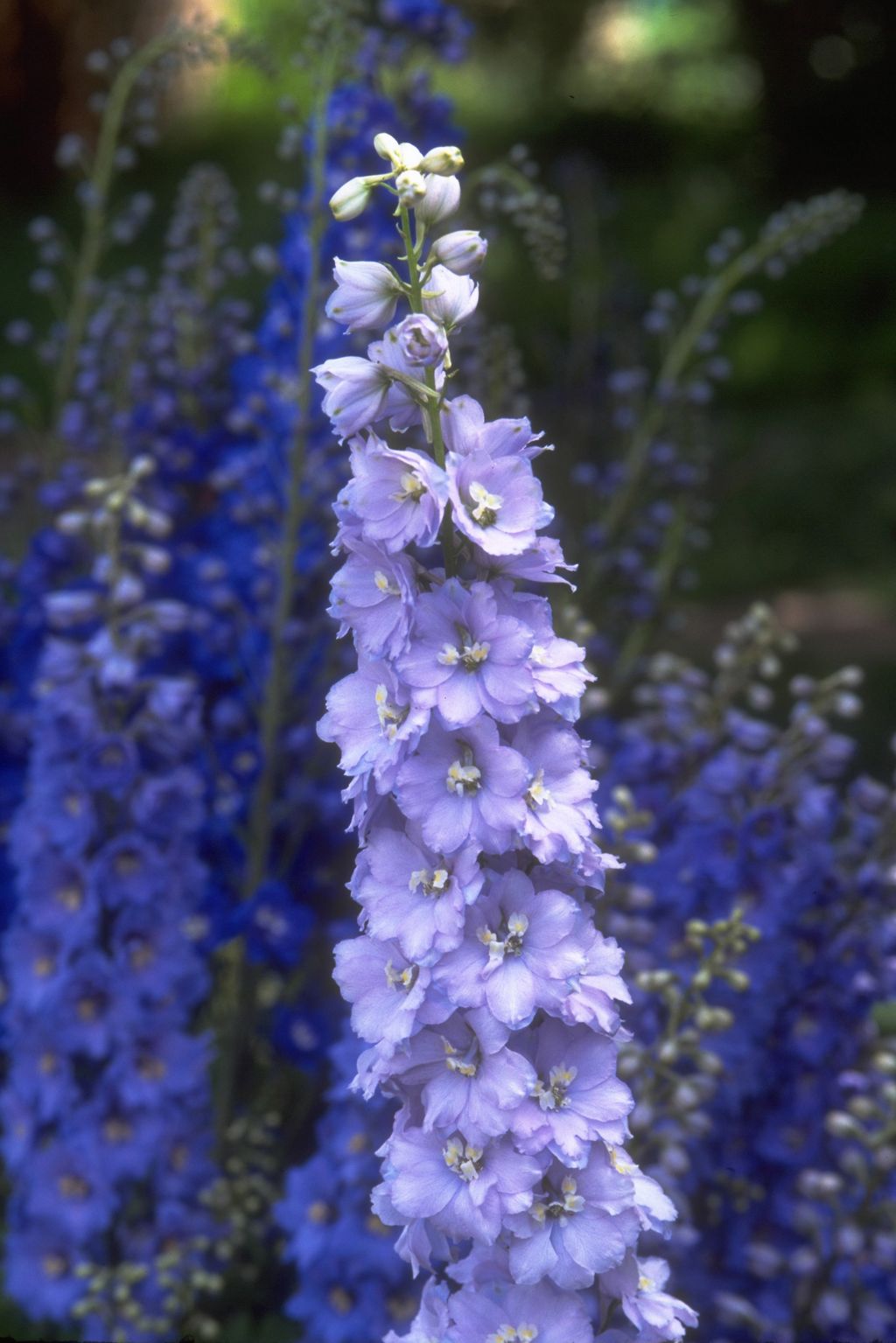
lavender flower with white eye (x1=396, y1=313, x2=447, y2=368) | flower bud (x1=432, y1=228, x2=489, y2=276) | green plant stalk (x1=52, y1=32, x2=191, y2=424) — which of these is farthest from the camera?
green plant stalk (x1=52, y1=32, x2=191, y2=424)

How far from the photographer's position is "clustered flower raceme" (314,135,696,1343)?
1417mm

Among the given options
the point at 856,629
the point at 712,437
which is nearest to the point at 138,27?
the point at 856,629

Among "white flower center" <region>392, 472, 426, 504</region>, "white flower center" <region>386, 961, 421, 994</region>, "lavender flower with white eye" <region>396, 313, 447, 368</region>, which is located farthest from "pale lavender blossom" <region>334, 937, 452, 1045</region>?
"lavender flower with white eye" <region>396, 313, 447, 368</region>

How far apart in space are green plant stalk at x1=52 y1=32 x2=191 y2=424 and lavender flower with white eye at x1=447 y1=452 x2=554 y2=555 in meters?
1.86

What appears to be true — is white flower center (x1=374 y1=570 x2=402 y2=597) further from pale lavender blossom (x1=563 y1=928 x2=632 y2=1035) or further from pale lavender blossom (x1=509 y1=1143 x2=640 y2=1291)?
pale lavender blossom (x1=509 y1=1143 x2=640 y2=1291)

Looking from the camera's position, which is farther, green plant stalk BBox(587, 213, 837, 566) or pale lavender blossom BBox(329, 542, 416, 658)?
green plant stalk BBox(587, 213, 837, 566)

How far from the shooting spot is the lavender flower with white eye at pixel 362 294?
145cm

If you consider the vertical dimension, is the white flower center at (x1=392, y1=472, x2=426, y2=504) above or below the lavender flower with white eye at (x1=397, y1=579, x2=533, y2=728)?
above

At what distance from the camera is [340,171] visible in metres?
2.96

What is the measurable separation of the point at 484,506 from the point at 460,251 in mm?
253

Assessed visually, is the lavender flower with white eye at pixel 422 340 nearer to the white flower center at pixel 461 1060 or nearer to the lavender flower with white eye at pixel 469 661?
the lavender flower with white eye at pixel 469 661

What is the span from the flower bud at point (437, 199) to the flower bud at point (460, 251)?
2 centimetres

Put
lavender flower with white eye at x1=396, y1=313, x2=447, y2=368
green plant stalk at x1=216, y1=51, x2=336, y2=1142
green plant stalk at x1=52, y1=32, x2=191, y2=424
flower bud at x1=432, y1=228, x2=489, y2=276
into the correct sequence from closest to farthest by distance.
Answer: lavender flower with white eye at x1=396, y1=313, x2=447, y2=368
flower bud at x1=432, y1=228, x2=489, y2=276
green plant stalk at x1=216, y1=51, x2=336, y2=1142
green plant stalk at x1=52, y1=32, x2=191, y2=424

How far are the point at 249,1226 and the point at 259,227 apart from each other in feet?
43.9
